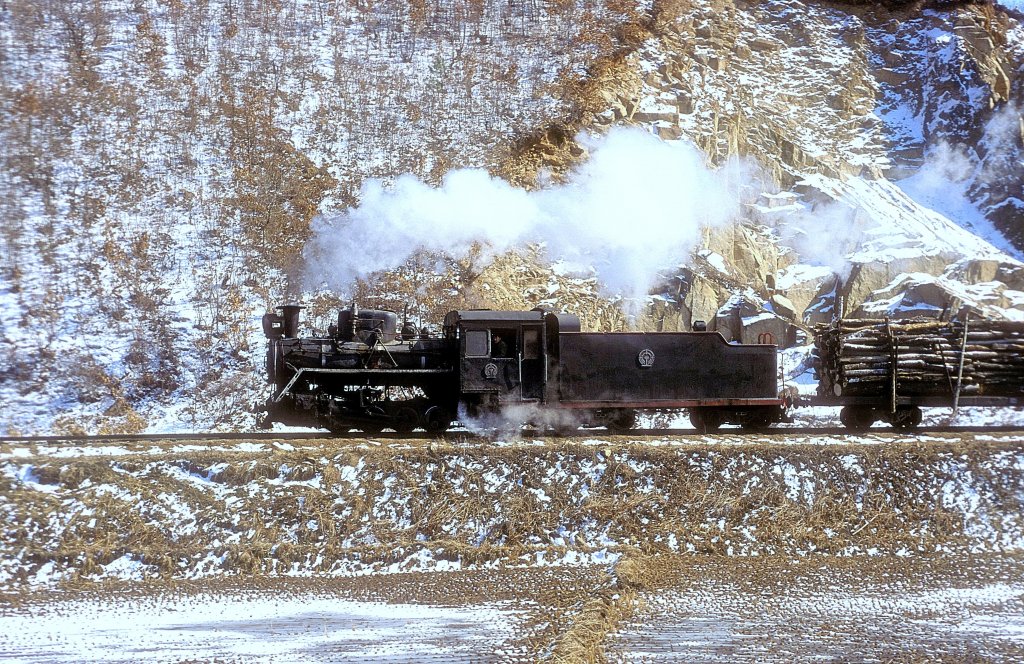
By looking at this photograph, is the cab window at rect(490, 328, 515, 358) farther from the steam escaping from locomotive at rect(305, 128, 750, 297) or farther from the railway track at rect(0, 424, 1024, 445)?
the steam escaping from locomotive at rect(305, 128, 750, 297)

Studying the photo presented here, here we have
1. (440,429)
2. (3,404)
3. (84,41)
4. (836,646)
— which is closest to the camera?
(836,646)

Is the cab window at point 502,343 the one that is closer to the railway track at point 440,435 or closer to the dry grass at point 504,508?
the railway track at point 440,435

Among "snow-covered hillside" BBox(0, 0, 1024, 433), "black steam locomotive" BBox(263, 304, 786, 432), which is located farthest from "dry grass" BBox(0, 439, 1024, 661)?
"snow-covered hillside" BBox(0, 0, 1024, 433)

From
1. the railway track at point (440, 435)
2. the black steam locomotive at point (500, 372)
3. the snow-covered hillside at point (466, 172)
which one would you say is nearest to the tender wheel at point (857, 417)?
the railway track at point (440, 435)

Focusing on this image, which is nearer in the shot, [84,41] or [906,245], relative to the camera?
[906,245]

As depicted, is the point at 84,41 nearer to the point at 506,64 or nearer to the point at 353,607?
the point at 506,64

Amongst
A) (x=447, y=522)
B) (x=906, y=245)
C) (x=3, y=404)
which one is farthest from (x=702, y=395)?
(x=3, y=404)
